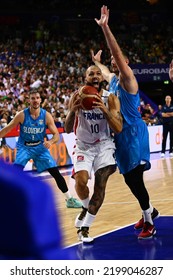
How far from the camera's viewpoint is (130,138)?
202 inches

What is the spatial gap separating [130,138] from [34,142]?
2.11 meters

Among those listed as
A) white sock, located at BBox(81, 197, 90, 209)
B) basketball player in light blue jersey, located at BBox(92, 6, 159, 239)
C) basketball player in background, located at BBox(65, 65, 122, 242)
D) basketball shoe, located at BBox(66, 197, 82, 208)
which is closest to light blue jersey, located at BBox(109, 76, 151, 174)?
basketball player in light blue jersey, located at BBox(92, 6, 159, 239)

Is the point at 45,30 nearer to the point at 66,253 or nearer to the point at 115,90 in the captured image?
the point at 115,90

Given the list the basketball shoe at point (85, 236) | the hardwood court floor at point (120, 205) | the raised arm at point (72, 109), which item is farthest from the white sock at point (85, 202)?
the raised arm at point (72, 109)

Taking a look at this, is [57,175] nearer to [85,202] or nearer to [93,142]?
[85,202]

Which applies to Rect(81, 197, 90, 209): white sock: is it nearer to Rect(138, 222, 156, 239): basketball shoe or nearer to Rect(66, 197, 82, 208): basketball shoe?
Rect(138, 222, 156, 239): basketball shoe

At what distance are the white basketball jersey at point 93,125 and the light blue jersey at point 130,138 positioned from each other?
0.51 feet

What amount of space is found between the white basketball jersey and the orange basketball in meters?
0.34

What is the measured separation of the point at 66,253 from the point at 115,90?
13.2 ft

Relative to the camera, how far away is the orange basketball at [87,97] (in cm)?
466

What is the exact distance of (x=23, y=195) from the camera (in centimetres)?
112

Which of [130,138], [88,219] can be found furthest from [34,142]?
[88,219]

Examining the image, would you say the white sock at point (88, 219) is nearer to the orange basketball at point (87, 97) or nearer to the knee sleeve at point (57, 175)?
the orange basketball at point (87, 97)
